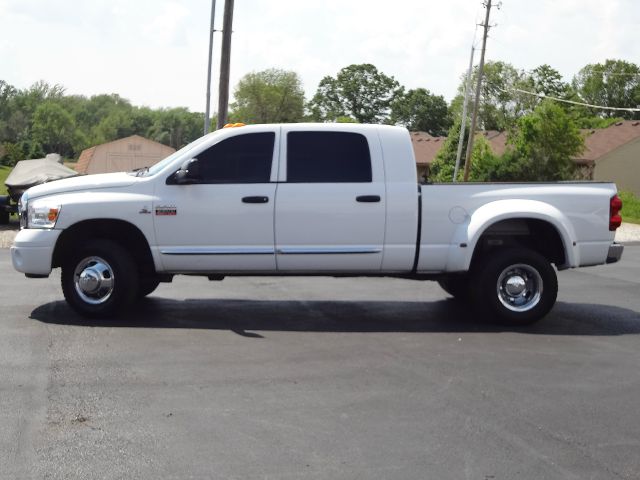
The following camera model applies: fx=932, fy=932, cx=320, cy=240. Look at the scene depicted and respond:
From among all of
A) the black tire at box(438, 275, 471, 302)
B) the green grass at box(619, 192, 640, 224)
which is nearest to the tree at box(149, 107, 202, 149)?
the green grass at box(619, 192, 640, 224)

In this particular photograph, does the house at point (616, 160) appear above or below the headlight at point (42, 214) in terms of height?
above

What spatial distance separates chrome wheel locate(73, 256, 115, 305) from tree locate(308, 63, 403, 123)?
10956cm

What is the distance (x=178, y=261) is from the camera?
9555 mm

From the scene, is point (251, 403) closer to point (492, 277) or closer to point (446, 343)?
point (446, 343)

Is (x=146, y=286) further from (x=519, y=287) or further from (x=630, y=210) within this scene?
(x=630, y=210)

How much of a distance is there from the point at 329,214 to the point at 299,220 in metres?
0.31

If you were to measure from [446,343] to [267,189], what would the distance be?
2.41 m

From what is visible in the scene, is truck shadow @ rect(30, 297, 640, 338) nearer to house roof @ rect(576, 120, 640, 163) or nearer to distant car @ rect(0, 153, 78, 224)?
distant car @ rect(0, 153, 78, 224)

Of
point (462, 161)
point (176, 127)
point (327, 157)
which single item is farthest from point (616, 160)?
point (176, 127)

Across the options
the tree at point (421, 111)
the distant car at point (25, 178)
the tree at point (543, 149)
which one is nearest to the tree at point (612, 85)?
the tree at point (421, 111)

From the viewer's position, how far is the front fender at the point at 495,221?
372 inches

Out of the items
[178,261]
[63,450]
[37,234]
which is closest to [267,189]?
[178,261]

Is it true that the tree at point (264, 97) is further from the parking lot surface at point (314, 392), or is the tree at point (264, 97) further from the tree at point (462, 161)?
the parking lot surface at point (314, 392)

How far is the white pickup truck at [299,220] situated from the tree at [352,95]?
109m
